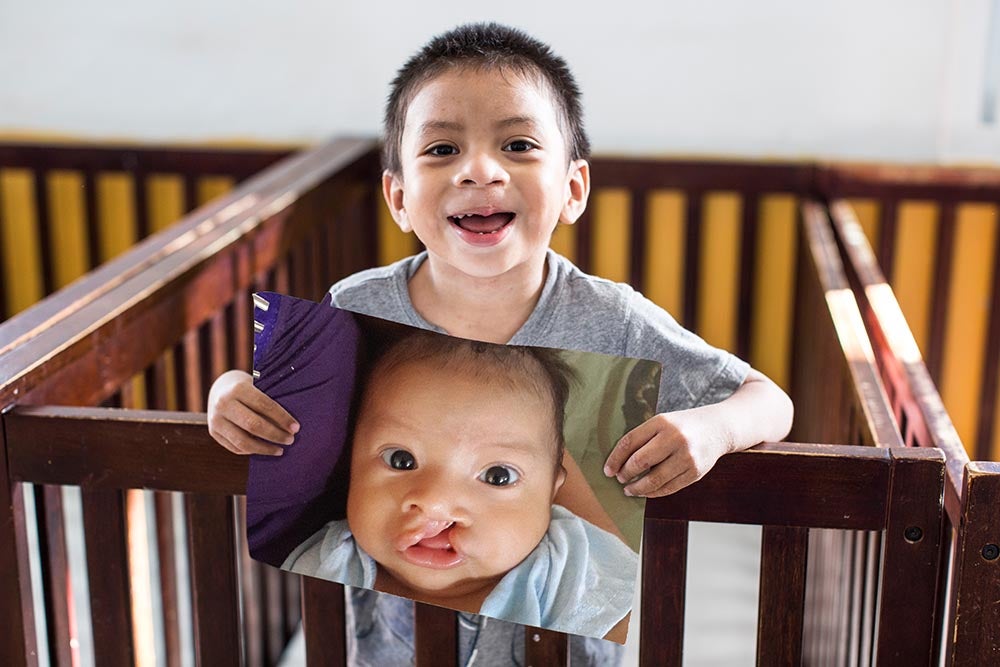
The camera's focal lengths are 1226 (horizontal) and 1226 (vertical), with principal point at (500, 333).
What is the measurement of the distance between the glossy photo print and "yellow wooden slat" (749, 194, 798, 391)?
1718 mm

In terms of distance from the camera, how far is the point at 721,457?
37.3 inches

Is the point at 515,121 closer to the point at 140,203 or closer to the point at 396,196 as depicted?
the point at 396,196

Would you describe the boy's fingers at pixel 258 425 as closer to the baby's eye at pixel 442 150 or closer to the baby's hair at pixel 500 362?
the baby's hair at pixel 500 362

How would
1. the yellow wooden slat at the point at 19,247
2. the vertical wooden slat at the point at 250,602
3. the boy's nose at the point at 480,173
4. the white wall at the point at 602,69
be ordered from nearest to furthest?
1. the boy's nose at the point at 480,173
2. the vertical wooden slat at the point at 250,602
3. the white wall at the point at 602,69
4. the yellow wooden slat at the point at 19,247

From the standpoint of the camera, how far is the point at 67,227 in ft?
9.09

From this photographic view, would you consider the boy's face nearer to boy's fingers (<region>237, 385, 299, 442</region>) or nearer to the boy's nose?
the boy's nose

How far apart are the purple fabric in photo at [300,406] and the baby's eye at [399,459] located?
4 centimetres

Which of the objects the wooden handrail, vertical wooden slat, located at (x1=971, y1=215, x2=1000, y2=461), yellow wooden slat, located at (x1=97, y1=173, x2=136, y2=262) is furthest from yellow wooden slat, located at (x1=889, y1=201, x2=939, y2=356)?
yellow wooden slat, located at (x1=97, y1=173, x2=136, y2=262)

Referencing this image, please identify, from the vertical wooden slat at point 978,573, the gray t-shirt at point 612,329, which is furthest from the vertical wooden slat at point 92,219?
the vertical wooden slat at point 978,573

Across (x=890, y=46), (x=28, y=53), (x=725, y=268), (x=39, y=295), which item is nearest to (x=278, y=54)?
(x=28, y=53)

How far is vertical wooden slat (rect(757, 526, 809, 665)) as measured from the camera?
0.98 m

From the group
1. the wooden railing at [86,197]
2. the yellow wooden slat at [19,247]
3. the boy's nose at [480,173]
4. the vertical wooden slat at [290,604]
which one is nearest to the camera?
the boy's nose at [480,173]

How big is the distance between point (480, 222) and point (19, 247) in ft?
7.18

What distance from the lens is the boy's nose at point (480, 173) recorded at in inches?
34.7
